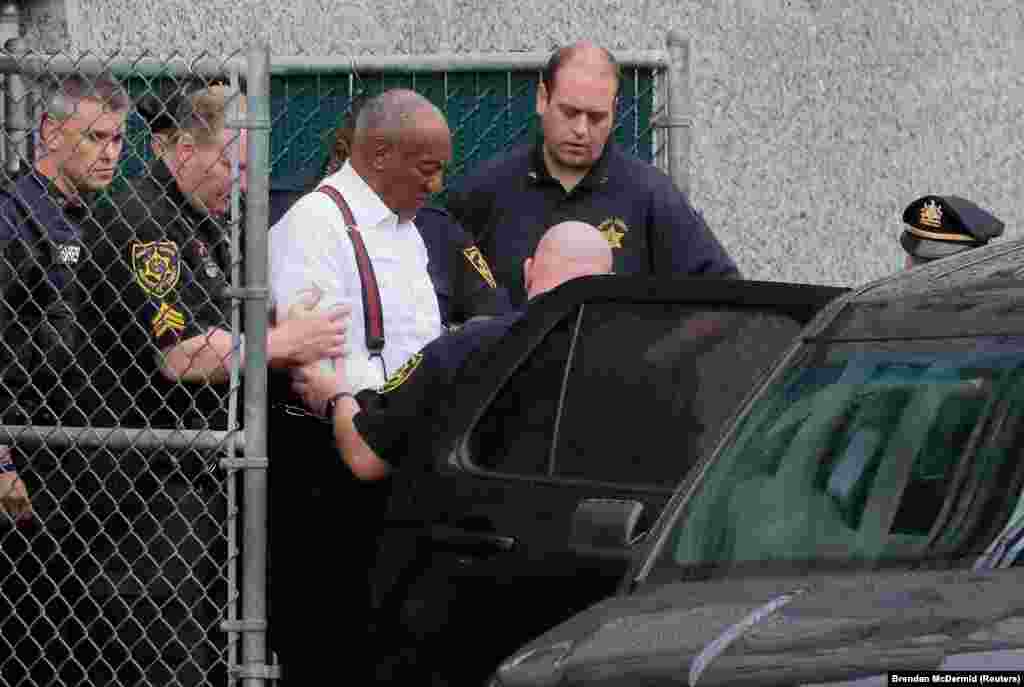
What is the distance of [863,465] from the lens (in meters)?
3.82

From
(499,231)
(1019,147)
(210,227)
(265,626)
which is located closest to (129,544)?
(265,626)

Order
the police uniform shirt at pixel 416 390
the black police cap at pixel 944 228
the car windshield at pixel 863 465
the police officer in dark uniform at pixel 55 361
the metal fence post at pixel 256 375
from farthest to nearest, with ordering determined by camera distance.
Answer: the black police cap at pixel 944 228 < the police officer in dark uniform at pixel 55 361 < the metal fence post at pixel 256 375 < the police uniform shirt at pixel 416 390 < the car windshield at pixel 863 465

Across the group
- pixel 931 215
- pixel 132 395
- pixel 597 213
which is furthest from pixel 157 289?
pixel 931 215

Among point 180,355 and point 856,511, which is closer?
point 856,511

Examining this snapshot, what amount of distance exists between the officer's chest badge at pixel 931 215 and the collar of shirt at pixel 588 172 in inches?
45.5

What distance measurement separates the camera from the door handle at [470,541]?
4.89 m

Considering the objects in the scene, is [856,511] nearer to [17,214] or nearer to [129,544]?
[129,544]

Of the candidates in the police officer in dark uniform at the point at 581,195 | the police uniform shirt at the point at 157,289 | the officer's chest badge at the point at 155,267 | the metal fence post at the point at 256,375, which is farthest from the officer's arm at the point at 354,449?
the police officer in dark uniform at the point at 581,195

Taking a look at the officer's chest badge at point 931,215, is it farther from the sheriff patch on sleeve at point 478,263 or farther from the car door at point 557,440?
the car door at point 557,440

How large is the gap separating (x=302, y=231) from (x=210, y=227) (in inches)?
9.4

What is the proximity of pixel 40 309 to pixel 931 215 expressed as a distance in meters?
2.96

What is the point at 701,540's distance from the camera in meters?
3.88

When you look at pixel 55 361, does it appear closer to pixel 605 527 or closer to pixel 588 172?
pixel 588 172

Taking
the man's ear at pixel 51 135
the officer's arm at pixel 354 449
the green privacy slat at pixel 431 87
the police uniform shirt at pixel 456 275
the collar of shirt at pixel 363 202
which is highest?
the green privacy slat at pixel 431 87
